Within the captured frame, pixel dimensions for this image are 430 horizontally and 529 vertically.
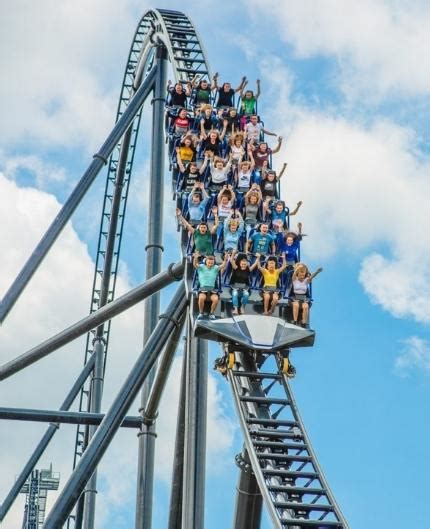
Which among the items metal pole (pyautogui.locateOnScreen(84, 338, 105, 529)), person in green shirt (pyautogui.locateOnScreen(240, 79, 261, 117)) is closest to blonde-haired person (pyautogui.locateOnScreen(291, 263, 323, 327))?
person in green shirt (pyautogui.locateOnScreen(240, 79, 261, 117))

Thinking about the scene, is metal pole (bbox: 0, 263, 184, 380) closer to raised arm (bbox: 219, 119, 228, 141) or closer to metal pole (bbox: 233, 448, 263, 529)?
raised arm (bbox: 219, 119, 228, 141)

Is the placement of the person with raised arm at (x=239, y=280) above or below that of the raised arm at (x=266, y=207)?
below

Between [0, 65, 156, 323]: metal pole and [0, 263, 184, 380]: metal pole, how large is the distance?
0.71m

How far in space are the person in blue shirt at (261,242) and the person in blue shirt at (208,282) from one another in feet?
1.29

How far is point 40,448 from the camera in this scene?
1577 centimetres

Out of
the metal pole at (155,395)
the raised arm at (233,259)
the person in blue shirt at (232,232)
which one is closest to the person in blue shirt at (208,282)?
the raised arm at (233,259)

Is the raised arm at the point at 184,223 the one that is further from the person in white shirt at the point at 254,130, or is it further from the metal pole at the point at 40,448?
the metal pole at the point at 40,448

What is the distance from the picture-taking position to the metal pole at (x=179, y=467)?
12273 mm

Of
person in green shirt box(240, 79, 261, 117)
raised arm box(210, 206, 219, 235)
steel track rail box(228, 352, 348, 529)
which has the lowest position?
steel track rail box(228, 352, 348, 529)

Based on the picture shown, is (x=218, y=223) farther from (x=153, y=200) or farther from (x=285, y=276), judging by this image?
(x=153, y=200)

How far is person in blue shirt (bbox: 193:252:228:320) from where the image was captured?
1047cm

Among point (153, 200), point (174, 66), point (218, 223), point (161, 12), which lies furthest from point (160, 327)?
point (161, 12)

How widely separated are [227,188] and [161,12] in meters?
5.48

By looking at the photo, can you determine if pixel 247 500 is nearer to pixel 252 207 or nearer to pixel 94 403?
pixel 252 207
